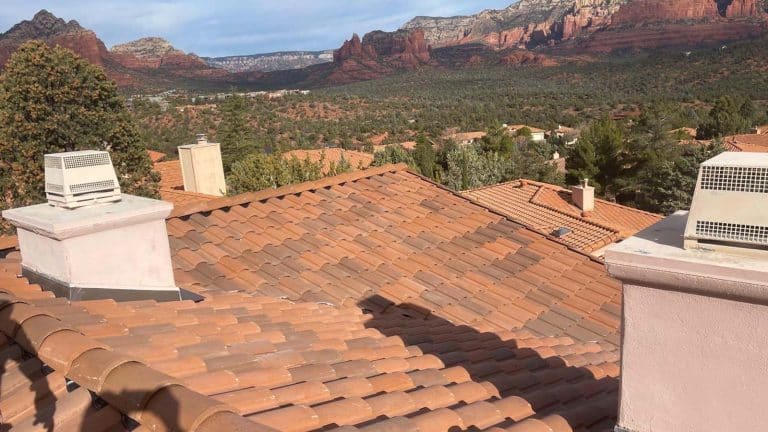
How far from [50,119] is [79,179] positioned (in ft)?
45.5

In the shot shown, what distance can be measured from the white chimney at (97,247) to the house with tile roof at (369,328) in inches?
0.9

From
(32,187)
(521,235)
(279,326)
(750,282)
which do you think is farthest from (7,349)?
(32,187)

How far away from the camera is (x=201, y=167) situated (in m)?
17.5

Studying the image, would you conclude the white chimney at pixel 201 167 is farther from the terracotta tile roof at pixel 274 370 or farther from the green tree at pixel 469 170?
the green tree at pixel 469 170

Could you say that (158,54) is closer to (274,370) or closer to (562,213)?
(562,213)

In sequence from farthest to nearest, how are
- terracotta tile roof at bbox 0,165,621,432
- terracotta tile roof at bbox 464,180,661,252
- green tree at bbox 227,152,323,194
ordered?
green tree at bbox 227,152,323,194, terracotta tile roof at bbox 464,180,661,252, terracotta tile roof at bbox 0,165,621,432

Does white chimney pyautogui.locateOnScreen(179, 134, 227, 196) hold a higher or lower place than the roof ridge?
lower

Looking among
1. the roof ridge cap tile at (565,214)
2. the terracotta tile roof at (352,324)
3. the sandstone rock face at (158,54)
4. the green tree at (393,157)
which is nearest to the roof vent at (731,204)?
the terracotta tile roof at (352,324)

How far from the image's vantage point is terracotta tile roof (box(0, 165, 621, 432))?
2238 mm

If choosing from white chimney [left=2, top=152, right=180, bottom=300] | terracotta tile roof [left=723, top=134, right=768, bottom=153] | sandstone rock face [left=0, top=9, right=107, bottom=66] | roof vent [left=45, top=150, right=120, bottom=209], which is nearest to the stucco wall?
white chimney [left=2, top=152, right=180, bottom=300]

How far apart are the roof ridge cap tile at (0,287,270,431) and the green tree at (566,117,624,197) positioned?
32273 mm

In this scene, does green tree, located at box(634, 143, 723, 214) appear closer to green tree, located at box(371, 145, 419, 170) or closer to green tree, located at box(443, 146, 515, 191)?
green tree, located at box(443, 146, 515, 191)

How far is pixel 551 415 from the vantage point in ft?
8.69

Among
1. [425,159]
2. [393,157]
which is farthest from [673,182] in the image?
[393,157]
